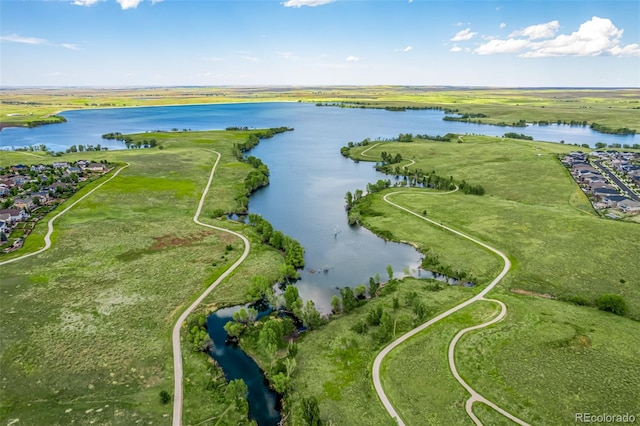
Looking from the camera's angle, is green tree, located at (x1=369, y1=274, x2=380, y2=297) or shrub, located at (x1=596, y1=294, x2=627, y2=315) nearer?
shrub, located at (x1=596, y1=294, x2=627, y2=315)

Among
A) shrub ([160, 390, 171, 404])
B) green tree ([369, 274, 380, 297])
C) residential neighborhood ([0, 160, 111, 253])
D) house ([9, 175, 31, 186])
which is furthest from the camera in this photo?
house ([9, 175, 31, 186])

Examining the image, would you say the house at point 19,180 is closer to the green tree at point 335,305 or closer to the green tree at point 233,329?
the green tree at point 233,329

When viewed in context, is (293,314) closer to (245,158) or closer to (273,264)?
(273,264)

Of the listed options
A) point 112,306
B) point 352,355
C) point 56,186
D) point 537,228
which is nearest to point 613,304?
point 537,228

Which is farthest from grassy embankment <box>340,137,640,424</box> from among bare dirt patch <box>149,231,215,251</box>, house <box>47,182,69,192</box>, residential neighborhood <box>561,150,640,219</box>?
house <box>47,182,69,192</box>

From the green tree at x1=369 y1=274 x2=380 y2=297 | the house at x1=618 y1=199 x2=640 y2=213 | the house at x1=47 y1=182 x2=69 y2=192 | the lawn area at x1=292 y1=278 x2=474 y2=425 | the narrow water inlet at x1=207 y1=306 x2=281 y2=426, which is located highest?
the house at x1=47 y1=182 x2=69 y2=192

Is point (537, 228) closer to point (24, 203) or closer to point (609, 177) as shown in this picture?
point (609, 177)

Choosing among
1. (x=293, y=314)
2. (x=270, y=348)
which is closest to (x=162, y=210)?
(x=293, y=314)

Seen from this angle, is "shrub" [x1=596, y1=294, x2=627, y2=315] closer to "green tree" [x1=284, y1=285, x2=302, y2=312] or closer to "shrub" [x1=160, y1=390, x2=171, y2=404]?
"green tree" [x1=284, y1=285, x2=302, y2=312]
